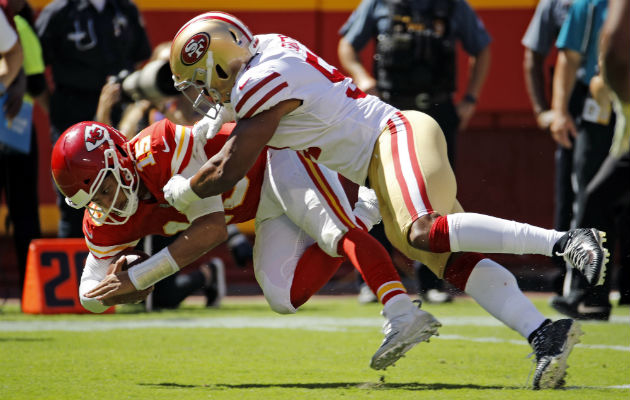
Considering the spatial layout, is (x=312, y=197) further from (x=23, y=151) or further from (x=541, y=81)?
(x=23, y=151)

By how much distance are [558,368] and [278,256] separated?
121cm

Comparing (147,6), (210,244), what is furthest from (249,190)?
(147,6)

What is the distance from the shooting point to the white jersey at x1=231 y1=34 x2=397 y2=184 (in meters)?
3.70

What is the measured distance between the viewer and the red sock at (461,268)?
377cm

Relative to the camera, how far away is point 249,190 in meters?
4.25

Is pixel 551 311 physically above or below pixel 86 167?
below

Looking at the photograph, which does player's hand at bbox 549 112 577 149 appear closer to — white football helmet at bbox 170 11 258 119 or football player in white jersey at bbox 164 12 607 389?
football player in white jersey at bbox 164 12 607 389

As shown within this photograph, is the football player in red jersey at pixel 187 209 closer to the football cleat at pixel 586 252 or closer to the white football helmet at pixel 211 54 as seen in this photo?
the white football helmet at pixel 211 54

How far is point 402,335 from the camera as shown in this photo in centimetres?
348

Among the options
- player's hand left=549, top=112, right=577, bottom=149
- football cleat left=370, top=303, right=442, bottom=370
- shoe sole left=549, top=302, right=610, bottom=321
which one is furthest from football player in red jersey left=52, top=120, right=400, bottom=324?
player's hand left=549, top=112, right=577, bottom=149

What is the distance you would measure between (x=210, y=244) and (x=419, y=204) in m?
0.83

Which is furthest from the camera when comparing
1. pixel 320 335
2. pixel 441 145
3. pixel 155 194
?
pixel 320 335

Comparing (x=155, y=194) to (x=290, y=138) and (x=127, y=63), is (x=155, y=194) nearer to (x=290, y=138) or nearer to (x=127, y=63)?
(x=290, y=138)

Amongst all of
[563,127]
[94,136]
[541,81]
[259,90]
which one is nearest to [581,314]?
[563,127]
